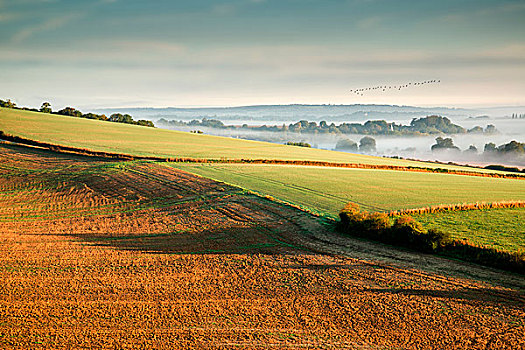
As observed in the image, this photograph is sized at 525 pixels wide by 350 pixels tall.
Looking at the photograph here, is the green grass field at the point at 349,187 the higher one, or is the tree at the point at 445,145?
the tree at the point at 445,145

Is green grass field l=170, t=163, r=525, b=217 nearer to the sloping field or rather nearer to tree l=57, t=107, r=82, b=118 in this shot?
the sloping field

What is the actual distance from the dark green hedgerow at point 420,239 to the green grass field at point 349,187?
297 cm

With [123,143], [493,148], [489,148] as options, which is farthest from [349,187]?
[493,148]

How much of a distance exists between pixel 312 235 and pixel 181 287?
7339mm

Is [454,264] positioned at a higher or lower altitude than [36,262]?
higher

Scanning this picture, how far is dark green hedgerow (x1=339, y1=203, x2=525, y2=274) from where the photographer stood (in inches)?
548

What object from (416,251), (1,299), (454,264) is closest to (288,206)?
(416,251)

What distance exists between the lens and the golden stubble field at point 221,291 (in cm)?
961

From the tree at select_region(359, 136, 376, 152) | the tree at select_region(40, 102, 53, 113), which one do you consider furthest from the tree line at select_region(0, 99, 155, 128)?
the tree at select_region(359, 136, 376, 152)

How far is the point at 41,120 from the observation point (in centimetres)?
6397

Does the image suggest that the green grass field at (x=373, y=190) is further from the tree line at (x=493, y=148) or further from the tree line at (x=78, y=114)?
the tree line at (x=493, y=148)

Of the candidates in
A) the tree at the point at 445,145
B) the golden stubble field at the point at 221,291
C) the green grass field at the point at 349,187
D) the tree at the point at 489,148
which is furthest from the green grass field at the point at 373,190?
the tree at the point at 445,145

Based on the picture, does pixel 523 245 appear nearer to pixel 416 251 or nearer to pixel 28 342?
pixel 416 251

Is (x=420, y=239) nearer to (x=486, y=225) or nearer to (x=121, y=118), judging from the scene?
(x=486, y=225)
